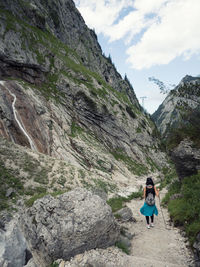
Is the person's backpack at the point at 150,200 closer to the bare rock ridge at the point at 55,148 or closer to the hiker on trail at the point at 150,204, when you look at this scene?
the hiker on trail at the point at 150,204

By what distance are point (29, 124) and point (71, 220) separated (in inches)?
1043

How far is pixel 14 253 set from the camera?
31.2ft

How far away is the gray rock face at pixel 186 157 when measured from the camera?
1265cm

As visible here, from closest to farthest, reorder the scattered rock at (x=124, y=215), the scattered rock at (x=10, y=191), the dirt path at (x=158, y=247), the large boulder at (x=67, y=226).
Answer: the dirt path at (x=158, y=247) < the large boulder at (x=67, y=226) < the scattered rock at (x=124, y=215) < the scattered rock at (x=10, y=191)

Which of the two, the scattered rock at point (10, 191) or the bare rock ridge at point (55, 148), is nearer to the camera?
the bare rock ridge at point (55, 148)

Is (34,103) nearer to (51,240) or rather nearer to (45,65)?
(45,65)

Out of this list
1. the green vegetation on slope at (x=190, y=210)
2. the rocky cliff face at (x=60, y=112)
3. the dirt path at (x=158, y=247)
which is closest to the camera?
the dirt path at (x=158, y=247)

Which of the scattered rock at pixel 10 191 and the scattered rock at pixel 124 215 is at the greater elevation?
the scattered rock at pixel 10 191

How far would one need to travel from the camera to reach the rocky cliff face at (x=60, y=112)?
30.9 metres

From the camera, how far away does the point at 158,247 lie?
25.6 ft

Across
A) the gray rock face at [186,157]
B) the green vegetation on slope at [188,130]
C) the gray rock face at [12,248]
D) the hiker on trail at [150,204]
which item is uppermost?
the green vegetation on slope at [188,130]

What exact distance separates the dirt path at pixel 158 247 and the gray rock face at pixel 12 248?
→ 243 inches

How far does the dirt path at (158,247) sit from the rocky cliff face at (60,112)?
47.1ft

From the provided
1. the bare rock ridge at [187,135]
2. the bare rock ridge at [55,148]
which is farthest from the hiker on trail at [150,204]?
the bare rock ridge at [187,135]
